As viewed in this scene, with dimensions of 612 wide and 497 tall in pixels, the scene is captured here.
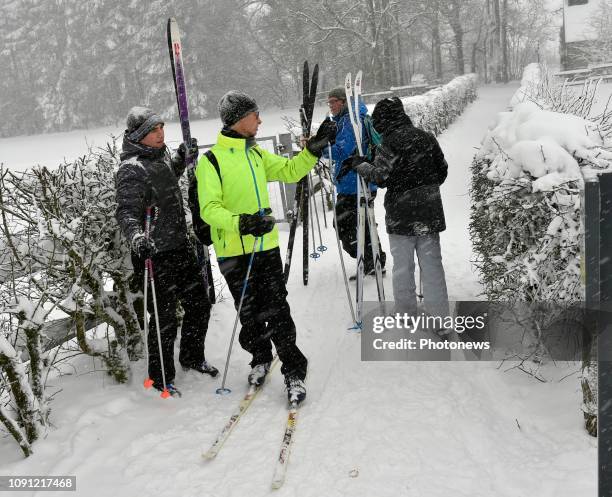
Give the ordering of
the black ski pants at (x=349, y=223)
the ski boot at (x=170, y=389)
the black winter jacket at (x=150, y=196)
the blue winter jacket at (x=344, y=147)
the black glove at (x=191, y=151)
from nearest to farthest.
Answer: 1. the black winter jacket at (x=150, y=196)
2. the ski boot at (x=170, y=389)
3. the black glove at (x=191, y=151)
4. the blue winter jacket at (x=344, y=147)
5. the black ski pants at (x=349, y=223)

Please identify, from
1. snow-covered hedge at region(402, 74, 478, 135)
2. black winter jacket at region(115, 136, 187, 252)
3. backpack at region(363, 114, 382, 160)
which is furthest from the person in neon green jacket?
snow-covered hedge at region(402, 74, 478, 135)

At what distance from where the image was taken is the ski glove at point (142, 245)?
131 inches

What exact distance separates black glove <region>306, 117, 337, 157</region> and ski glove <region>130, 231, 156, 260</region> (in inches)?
51.0

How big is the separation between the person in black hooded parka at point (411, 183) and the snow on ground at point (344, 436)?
782mm

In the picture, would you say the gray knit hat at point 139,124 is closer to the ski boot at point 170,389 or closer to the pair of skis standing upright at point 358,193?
the pair of skis standing upright at point 358,193

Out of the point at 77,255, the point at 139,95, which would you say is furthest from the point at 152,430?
the point at 139,95

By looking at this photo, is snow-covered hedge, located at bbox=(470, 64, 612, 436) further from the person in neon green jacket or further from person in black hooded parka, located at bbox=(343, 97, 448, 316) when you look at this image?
the person in neon green jacket

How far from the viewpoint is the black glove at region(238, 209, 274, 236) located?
327 cm

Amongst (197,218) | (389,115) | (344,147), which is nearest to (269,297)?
(197,218)

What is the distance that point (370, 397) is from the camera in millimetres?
3678

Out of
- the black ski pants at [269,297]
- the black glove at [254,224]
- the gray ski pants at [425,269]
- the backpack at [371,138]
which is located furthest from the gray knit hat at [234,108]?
the gray ski pants at [425,269]

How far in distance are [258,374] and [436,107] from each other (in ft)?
44.6

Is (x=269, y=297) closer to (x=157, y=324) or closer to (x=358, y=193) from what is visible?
(x=157, y=324)

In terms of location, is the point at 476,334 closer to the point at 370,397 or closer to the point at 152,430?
the point at 370,397
